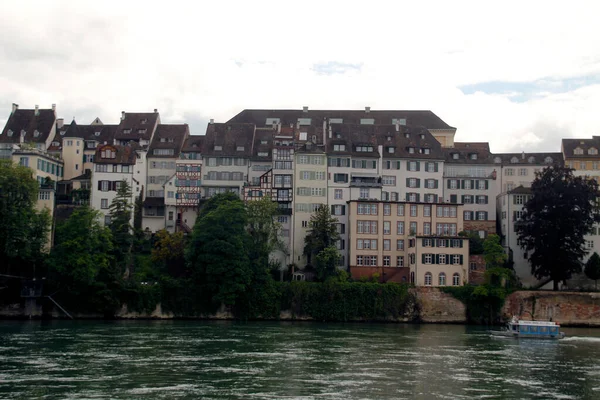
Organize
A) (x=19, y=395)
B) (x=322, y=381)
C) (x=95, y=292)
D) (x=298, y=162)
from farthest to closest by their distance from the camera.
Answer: (x=298, y=162) → (x=95, y=292) → (x=322, y=381) → (x=19, y=395)

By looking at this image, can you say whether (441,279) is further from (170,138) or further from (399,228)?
(170,138)

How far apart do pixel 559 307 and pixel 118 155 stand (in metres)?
54.8

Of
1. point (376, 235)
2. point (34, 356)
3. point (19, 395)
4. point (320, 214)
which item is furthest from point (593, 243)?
point (19, 395)

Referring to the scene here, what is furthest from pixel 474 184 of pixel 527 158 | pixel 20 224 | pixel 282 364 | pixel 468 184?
pixel 282 364

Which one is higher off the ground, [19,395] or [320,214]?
[320,214]

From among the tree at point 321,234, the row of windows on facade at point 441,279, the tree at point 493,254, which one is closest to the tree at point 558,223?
the tree at point 493,254

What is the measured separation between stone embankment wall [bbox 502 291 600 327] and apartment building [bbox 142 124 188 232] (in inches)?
1617

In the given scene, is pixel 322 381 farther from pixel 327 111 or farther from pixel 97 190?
pixel 327 111

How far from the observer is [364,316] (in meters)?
84.2

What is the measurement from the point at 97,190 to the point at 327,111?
36970 mm

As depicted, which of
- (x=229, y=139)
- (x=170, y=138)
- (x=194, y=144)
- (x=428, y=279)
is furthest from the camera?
(x=170, y=138)

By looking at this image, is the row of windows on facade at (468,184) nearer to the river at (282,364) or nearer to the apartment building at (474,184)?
the apartment building at (474,184)

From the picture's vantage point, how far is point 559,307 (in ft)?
281

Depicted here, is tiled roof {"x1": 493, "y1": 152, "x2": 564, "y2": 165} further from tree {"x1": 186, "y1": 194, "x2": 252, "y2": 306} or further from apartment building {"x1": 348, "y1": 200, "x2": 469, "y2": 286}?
tree {"x1": 186, "y1": 194, "x2": 252, "y2": 306}
